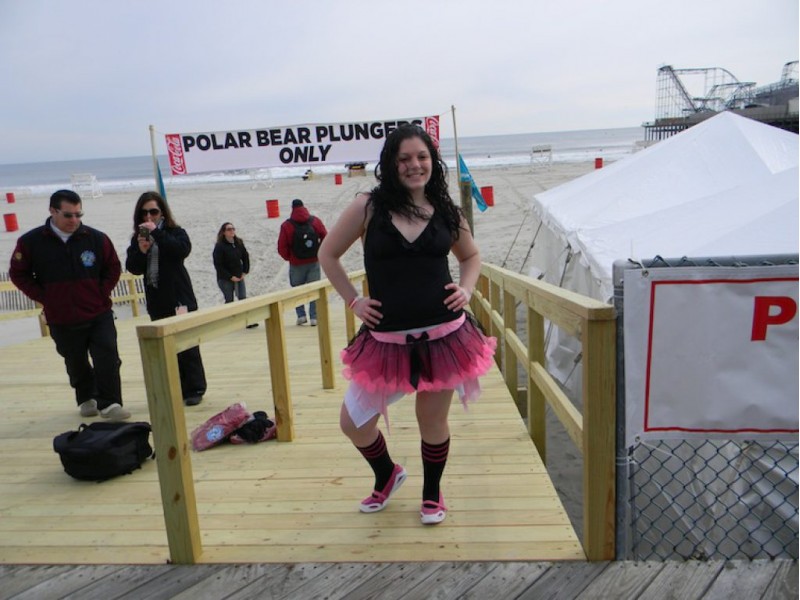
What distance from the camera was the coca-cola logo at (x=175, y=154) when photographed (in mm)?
7484

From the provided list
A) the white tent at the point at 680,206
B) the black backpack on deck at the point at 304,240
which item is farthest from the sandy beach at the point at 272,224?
the black backpack on deck at the point at 304,240

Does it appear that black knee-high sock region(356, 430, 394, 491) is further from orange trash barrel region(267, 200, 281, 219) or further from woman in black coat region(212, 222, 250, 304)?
orange trash barrel region(267, 200, 281, 219)

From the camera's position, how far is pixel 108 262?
4352 mm

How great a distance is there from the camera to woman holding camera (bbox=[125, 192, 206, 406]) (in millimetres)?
4328

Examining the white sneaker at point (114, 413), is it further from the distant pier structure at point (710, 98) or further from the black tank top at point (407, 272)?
the distant pier structure at point (710, 98)

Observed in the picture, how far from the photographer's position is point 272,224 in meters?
18.7

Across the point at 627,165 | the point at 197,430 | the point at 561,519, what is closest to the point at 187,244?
the point at 197,430

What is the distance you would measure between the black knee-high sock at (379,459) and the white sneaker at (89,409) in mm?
2842

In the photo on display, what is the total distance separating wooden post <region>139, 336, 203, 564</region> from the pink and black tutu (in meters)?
0.67

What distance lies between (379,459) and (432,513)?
0.32 metres

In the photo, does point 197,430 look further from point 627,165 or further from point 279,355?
point 627,165

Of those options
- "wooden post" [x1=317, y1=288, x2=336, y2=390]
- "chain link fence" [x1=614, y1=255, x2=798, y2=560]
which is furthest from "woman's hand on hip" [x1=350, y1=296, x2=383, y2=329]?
"wooden post" [x1=317, y1=288, x2=336, y2=390]

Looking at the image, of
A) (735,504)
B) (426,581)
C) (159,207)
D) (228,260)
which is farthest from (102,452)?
(228,260)

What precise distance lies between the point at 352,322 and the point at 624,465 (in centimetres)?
403
